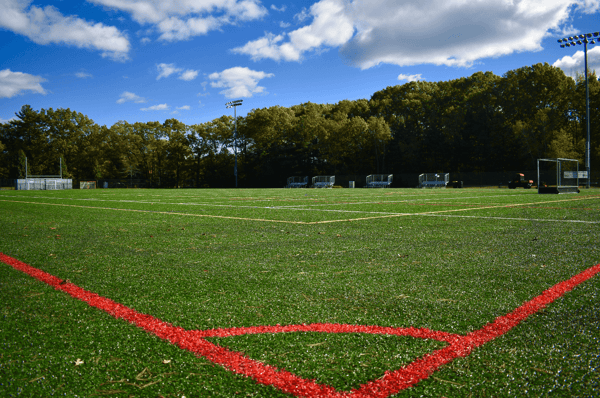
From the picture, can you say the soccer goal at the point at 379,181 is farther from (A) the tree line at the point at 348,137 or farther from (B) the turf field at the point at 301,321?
(B) the turf field at the point at 301,321

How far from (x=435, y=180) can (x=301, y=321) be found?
4356 cm

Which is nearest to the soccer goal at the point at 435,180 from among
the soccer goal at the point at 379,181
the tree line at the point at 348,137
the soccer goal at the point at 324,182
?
the soccer goal at the point at 379,181

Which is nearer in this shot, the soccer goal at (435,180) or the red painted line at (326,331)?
the red painted line at (326,331)

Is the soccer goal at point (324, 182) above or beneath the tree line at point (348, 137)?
beneath

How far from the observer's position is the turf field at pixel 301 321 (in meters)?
1.58

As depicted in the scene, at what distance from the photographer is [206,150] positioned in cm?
6569

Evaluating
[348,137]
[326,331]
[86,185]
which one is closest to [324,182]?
[348,137]

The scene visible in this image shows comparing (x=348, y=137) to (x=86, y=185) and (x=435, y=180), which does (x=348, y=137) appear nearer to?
(x=435, y=180)

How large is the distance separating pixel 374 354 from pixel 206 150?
2617 inches

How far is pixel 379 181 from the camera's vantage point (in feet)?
159

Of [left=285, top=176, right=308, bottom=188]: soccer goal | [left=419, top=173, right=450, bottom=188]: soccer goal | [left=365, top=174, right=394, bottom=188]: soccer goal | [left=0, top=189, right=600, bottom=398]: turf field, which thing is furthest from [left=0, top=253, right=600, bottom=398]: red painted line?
[left=285, top=176, right=308, bottom=188]: soccer goal

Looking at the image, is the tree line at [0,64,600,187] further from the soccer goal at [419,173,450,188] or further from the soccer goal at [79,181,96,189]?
the soccer goal at [419,173,450,188]

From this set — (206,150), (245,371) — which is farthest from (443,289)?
(206,150)

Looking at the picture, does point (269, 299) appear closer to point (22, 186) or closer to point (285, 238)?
point (285, 238)
